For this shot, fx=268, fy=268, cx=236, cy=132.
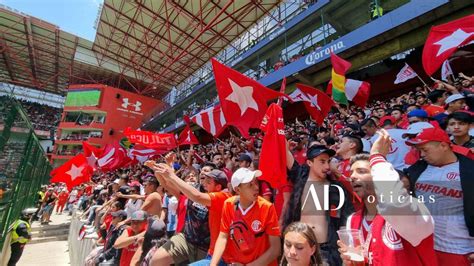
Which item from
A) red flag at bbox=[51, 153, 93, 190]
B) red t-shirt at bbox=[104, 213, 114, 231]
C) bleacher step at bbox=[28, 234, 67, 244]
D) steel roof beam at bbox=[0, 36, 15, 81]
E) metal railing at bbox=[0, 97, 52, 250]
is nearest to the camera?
metal railing at bbox=[0, 97, 52, 250]

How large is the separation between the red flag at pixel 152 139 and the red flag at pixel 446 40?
745 centimetres

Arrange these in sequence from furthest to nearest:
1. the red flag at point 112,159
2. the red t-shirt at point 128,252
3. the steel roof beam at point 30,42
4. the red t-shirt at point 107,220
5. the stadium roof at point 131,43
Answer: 1. the steel roof beam at point 30,42
2. the stadium roof at point 131,43
3. the red flag at point 112,159
4. the red t-shirt at point 107,220
5. the red t-shirt at point 128,252

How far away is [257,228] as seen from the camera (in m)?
2.07

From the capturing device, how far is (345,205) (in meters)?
2.06

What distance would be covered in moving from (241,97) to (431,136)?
2821 millimetres

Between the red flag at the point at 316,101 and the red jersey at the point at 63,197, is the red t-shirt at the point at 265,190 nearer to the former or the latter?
the red flag at the point at 316,101

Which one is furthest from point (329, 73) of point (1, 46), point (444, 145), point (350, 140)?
point (1, 46)

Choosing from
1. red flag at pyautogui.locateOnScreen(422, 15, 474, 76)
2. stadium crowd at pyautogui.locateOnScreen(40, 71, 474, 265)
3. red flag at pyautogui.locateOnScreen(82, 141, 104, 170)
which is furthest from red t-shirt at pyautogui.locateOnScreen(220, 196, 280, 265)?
red flag at pyautogui.locateOnScreen(82, 141, 104, 170)

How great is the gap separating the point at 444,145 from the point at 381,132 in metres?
0.67

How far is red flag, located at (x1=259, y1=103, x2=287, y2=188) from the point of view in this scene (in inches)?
93.0

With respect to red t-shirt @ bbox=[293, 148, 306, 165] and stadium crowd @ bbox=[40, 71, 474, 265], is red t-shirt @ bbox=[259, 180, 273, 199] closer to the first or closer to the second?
stadium crowd @ bbox=[40, 71, 474, 265]

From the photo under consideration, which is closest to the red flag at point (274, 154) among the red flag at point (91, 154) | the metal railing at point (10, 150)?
the metal railing at point (10, 150)

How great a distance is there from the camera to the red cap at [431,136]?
5.91 feet

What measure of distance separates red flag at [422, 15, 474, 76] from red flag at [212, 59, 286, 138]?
2880mm
